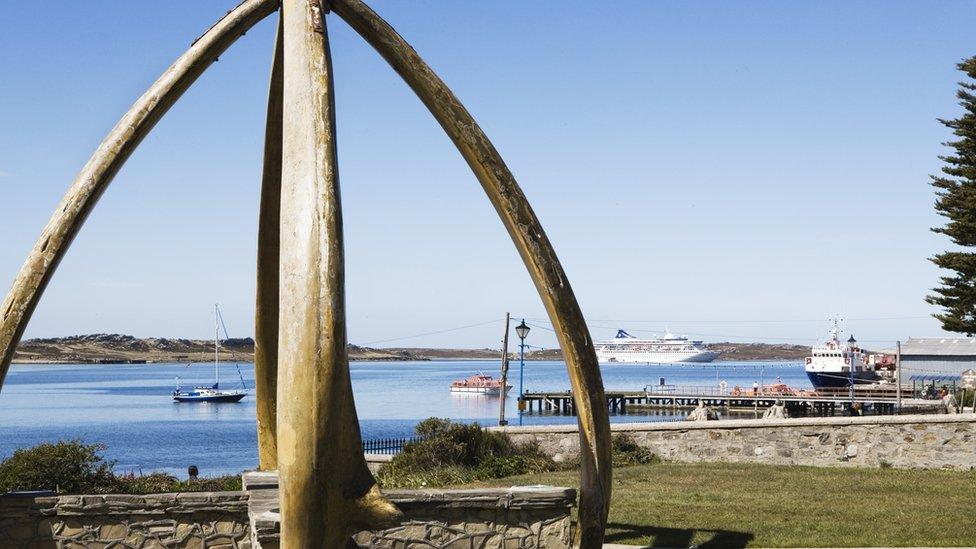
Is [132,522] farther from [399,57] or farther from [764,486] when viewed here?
A: [764,486]

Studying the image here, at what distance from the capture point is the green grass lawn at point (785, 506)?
1196 cm

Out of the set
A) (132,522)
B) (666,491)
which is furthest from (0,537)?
(666,491)

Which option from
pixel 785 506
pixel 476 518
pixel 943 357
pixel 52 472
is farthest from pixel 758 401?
pixel 476 518

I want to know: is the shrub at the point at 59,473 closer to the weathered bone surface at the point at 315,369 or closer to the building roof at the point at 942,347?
the weathered bone surface at the point at 315,369

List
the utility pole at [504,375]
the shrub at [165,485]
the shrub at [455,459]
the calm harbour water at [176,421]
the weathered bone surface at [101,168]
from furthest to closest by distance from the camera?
1. the calm harbour water at [176,421]
2. the utility pole at [504,375]
3. the shrub at [455,459]
4. the shrub at [165,485]
5. the weathered bone surface at [101,168]

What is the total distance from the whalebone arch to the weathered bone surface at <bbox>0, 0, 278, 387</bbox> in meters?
0.01

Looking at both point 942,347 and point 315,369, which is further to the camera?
point 942,347

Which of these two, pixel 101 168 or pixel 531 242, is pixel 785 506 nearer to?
pixel 531 242

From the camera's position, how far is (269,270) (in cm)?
998

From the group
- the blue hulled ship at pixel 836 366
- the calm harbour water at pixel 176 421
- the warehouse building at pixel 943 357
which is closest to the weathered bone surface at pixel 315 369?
the calm harbour water at pixel 176 421

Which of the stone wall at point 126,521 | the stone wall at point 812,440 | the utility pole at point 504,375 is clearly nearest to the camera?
the stone wall at point 126,521

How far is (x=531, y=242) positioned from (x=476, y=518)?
2.76m

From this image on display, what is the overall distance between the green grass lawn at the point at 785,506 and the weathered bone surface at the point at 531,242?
143 inches

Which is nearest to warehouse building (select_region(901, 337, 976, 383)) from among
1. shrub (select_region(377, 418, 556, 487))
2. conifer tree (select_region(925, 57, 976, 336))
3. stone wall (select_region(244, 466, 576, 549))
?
conifer tree (select_region(925, 57, 976, 336))
